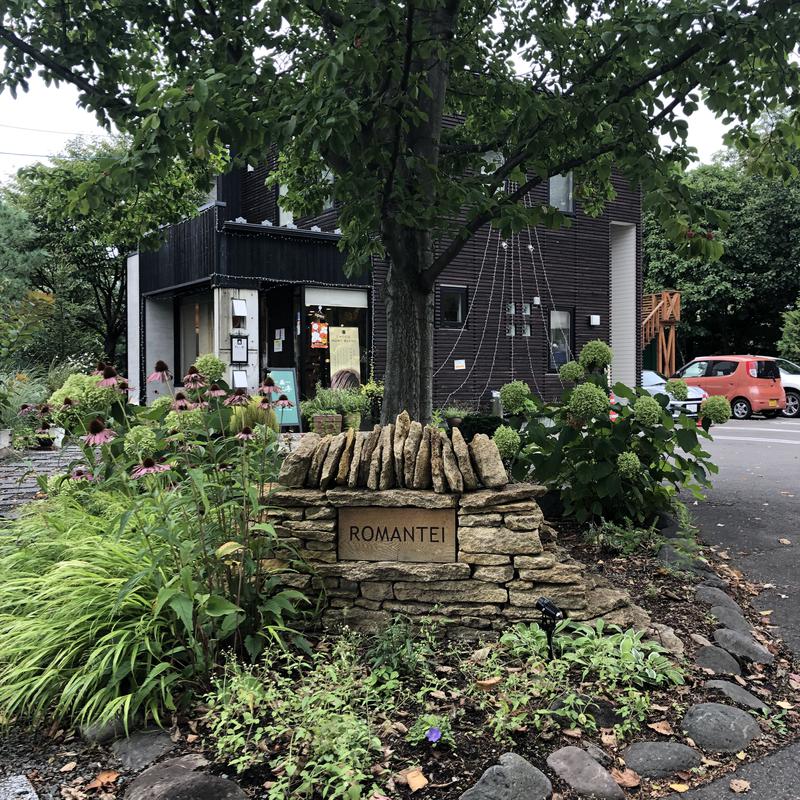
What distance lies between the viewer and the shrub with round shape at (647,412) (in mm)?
4422

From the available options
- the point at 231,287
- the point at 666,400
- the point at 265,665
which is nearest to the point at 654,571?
the point at 666,400

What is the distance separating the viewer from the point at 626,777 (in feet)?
7.41

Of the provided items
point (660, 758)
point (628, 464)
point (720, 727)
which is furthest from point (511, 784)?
point (628, 464)

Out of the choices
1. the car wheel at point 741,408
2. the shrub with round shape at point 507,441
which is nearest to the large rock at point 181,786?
the shrub with round shape at point 507,441

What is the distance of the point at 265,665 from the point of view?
9.21ft

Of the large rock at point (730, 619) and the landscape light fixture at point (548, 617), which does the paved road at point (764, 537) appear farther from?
the landscape light fixture at point (548, 617)

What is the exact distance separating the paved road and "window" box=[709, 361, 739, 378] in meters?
9.46

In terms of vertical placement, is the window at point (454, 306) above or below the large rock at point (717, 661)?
above

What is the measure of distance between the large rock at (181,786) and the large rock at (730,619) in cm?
253

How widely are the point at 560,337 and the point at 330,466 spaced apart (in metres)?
15.9

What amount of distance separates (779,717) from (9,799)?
274cm

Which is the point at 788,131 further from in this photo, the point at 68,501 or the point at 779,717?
the point at 68,501

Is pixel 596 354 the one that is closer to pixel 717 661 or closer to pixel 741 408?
pixel 717 661

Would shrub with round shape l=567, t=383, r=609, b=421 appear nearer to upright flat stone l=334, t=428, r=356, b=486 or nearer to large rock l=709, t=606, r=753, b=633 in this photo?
large rock l=709, t=606, r=753, b=633
